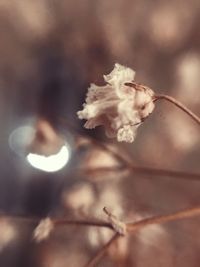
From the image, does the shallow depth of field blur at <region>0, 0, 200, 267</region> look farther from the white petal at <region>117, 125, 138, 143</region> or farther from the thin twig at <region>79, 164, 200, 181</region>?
the white petal at <region>117, 125, 138, 143</region>

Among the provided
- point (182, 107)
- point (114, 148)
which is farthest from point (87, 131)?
point (182, 107)

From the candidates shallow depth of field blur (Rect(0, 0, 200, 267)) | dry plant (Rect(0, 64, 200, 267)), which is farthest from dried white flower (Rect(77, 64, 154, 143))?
shallow depth of field blur (Rect(0, 0, 200, 267))

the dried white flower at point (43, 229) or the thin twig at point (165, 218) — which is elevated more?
the thin twig at point (165, 218)

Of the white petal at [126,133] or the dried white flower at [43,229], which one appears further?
the dried white flower at [43,229]

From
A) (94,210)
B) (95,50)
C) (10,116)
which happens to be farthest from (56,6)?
(94,210)

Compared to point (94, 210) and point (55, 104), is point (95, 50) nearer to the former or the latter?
point (55, 104)

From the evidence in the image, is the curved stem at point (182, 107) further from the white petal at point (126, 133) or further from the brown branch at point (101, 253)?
the brown branch at point (101, 253)

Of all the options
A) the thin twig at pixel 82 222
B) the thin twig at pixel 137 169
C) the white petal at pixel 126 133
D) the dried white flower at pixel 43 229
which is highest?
the thin twig at pixel 137 169

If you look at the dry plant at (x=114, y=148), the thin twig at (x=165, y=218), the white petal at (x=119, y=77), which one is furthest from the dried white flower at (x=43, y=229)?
the white petal at (x=119, y=77)
